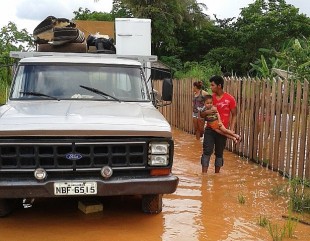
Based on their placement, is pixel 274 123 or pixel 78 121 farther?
pixel 274 123

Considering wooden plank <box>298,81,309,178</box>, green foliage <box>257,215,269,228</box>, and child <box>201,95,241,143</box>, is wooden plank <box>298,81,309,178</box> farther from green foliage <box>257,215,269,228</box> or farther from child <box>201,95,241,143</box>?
green foliage <box>257,215,269,228</box>

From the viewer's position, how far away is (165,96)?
22.7ft

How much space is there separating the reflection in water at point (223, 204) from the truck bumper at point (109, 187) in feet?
1.83

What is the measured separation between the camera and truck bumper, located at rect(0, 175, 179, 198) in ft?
15.5

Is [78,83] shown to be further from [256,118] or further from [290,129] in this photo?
[256,118]

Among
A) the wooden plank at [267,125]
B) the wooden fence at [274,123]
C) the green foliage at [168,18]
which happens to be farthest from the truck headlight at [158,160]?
the green foliage at [168,18]

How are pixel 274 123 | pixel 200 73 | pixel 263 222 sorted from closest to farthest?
1. pixel 263 222
2. pixel 274 123
3. pixel 200 73

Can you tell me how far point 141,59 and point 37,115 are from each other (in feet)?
9.34

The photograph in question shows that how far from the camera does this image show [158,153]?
16.4 ft

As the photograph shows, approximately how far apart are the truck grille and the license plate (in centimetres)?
18

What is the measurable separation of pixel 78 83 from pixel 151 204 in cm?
189

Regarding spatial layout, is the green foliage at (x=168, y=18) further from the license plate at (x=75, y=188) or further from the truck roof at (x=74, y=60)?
the license plate at (x=75, y=188)

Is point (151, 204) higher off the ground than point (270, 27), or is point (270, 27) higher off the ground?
point (270, 27)

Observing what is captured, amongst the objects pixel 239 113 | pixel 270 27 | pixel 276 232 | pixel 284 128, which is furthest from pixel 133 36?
pixel 270 27
